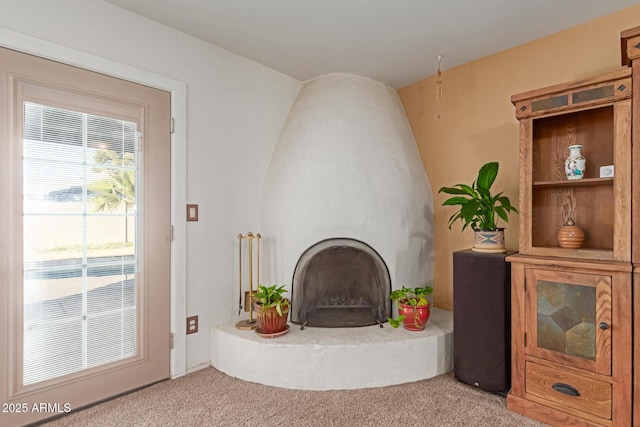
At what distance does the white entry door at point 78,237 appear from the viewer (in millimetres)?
1797

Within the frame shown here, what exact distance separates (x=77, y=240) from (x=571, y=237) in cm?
279

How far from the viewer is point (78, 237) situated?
78.9 inches

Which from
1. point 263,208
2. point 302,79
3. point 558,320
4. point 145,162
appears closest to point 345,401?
point 558,320

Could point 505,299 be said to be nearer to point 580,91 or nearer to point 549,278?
point 549,278

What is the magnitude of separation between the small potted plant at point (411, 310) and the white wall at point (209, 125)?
49.7 inches

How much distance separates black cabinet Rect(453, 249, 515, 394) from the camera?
2.12m

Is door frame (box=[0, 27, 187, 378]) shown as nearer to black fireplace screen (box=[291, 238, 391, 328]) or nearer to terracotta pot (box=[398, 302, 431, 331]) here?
black fireplace screen (box=[291, 238, 391, 328])

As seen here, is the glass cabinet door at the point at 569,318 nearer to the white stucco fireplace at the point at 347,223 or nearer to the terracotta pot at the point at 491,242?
the terracotta pot at the point at 491,242

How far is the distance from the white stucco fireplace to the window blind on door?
784 millimetres

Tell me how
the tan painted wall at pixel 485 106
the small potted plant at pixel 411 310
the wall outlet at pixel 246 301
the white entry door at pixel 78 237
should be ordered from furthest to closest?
the wall outlet at pixel 246 301
the small potted plant at pixel 411 310
the tan painted wall at pixel 485 106
the white entry door at pixel 78 237

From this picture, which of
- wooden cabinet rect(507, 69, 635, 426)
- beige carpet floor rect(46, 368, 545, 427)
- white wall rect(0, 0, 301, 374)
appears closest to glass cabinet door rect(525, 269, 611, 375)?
wooden cabinet rect(507, 69, 635, 426)

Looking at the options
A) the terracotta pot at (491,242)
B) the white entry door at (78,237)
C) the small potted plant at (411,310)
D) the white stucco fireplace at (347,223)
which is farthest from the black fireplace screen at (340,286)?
the white entry door at (78,237)

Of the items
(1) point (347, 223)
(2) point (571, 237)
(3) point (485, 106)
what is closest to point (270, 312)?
(1) point (347, 223)

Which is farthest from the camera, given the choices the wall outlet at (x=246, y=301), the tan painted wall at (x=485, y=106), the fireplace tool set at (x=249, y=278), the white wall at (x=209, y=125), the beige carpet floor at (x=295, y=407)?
the wall outlet at (x=246, y=301)
